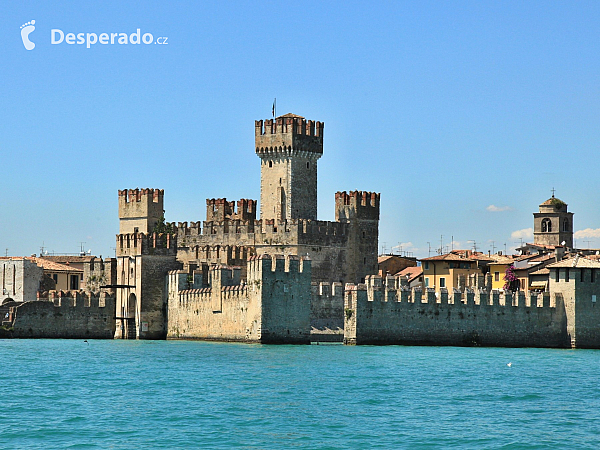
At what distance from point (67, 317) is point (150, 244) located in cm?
601

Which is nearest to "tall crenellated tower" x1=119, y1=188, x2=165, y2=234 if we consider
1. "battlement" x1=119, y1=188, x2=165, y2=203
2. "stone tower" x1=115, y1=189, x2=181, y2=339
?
"battlement" x1=119, y1=188, x2=165, y2=203

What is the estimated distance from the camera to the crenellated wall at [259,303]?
5659cm

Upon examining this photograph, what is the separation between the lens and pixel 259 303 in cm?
5662

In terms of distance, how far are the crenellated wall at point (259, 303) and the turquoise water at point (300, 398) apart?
111 centimetres

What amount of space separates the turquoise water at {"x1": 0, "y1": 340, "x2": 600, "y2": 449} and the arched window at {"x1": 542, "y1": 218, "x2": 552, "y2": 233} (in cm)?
4968

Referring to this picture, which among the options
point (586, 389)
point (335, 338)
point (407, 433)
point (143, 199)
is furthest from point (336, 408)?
point (143, 199)

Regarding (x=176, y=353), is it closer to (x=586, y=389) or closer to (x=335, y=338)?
(x=335, y=338)

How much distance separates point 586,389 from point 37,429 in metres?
19.6

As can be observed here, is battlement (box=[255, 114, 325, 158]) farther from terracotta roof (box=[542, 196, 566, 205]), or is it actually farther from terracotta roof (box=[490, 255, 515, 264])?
terracotta roof (box=[542, 196, 566, 205])

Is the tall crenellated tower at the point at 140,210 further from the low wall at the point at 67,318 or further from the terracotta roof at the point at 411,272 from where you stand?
the terracotta roof at the point at 411,272

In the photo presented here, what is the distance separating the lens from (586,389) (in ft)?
145

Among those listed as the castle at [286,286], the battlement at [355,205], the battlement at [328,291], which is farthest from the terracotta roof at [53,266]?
the battlement at [328,291]

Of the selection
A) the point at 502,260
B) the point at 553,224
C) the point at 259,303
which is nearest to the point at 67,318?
the point at 259,303

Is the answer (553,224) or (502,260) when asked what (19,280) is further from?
(553,224)
